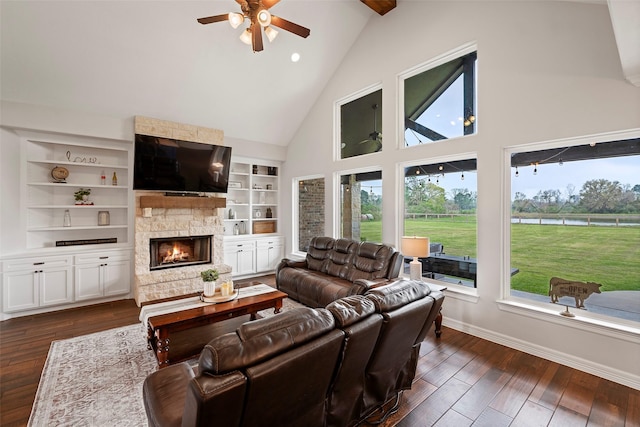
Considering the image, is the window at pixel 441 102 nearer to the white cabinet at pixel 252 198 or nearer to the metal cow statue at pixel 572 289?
the metal cow statue at pixel 572 289

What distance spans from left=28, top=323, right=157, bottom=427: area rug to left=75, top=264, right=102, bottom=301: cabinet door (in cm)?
134

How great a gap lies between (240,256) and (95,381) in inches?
142

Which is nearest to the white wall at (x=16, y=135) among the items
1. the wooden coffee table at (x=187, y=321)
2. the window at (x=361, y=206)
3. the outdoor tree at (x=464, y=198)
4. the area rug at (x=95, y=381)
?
the area rug at (x=95, y=381)

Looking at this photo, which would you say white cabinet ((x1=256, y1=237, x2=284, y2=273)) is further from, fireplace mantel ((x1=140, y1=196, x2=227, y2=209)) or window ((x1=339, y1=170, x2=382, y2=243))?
window ((x1=339, y1=170, x2=382, y2=243))

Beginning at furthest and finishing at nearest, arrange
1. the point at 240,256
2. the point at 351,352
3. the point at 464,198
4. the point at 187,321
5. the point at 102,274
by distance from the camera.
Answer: the point at 240,256, the point at 102,274, the point at 464,198, the point at 187,321, the point at 351,352

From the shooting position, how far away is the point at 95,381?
2.46 meters

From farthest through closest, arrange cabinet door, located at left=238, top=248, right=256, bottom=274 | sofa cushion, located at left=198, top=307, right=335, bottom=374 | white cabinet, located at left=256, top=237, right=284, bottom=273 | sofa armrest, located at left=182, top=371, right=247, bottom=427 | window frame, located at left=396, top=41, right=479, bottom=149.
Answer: white cabinet, located at left=256, top=237, right=284, bottom=273
cabinet door, located at left=238, top=248, right=256, bottom=274
window frame, located at left=396, top=41, right=479, bottom=149
sofa cushion, located at left=198, top=307, right=335, bottom=374
sofa armrest, located at left=182, top=371, right=247, bottom=427

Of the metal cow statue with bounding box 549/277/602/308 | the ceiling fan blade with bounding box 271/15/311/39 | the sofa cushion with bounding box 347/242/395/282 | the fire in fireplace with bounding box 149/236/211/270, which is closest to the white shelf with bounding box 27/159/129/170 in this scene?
the fire in fireplace with bounding box 149/236/211/270

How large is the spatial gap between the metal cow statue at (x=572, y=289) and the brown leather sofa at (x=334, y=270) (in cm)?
167

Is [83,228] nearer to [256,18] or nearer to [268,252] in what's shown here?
[268,252]

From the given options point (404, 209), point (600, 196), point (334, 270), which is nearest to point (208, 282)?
point (334, 270)

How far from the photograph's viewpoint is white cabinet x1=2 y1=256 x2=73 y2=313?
384 centimetres

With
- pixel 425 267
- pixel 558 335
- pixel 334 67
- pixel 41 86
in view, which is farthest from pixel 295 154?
pixel 558 335

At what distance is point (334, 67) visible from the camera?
5.55 m
